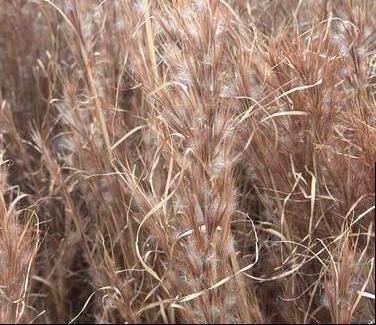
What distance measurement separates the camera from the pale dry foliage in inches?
43.9

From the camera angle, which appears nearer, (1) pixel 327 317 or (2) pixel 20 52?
(1) pixel 327 317

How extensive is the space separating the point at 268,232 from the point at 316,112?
295 mm

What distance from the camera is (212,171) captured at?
1109 mm

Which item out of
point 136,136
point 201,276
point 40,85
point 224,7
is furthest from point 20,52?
point 201,276

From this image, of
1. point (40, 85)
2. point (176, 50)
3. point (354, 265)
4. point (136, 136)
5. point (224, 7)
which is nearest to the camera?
point (176, 50)

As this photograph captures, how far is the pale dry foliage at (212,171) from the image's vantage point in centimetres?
112

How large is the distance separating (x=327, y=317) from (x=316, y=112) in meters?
0.46

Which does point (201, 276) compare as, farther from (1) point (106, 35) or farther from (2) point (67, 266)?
(1) point (106, 35)

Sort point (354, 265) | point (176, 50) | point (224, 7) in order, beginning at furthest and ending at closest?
point (224, 7)
point (354, 265)
point (176, 50)

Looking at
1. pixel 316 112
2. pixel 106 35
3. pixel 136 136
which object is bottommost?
pixel 136 136

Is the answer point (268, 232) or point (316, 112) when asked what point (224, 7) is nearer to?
point (316, 112)

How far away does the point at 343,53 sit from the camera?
127 centimetres

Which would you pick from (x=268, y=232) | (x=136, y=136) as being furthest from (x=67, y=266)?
(x=268, y=232)

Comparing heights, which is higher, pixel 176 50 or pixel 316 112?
pixel 176 50
